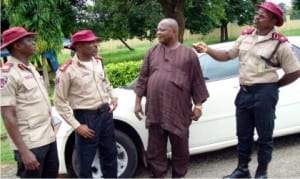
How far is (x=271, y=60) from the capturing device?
4.24 meters

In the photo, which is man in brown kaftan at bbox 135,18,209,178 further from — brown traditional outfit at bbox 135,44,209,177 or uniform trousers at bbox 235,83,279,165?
uniform trousers at bbox 235,83,279,165

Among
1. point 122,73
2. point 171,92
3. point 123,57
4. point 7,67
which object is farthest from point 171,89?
point 123,57

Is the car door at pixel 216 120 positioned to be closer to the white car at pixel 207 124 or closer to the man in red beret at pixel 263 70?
the white car at pixel 207 124

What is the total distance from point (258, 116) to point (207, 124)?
90cm

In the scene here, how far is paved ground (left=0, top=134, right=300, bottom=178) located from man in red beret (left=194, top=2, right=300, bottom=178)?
651 millimetres

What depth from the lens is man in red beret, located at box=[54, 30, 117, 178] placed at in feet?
13.1

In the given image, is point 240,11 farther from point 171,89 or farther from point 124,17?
point 171,89

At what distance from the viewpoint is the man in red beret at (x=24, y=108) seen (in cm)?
321

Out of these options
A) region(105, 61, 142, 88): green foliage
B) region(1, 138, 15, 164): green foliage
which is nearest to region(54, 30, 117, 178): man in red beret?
region(1, 138, 15, 164): green foliage

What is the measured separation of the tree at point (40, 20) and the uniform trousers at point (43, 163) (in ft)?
24.7

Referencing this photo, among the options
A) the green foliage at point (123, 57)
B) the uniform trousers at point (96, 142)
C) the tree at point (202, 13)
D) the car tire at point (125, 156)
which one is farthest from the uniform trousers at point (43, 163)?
the green foliage at point (123, 57)

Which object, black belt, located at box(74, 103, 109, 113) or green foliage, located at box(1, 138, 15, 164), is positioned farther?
green foliage, located at box(1, 138, 15, 164)

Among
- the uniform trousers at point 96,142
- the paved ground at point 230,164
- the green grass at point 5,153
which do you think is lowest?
the green grass at point 5,153

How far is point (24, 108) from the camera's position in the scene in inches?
130
